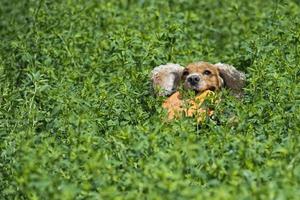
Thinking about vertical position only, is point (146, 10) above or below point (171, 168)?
below

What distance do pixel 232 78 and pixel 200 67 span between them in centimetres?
29

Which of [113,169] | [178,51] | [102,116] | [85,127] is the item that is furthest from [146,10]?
[113,169]

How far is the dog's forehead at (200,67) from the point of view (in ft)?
26.3

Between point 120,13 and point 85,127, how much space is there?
13.8ft

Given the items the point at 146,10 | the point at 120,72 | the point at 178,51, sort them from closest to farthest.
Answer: the point at 120,72, the point at 178,51, the point at 146,10

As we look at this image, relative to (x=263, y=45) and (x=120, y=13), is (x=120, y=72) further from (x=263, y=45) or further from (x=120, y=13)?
(x=120, y=13)

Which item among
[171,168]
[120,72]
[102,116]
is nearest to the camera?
[171,168]

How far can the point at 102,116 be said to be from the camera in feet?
23.0

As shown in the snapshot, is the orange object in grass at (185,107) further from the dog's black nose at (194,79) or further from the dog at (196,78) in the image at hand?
the dog's black nose at (194,79)

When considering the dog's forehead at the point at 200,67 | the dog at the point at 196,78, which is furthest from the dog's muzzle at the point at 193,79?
the dog's forehead at the point at 200,67

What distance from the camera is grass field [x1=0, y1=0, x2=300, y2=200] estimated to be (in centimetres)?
539

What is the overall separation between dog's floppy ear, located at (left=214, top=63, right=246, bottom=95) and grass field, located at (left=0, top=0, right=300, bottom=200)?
104 millimetres

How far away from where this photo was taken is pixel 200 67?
316 inches

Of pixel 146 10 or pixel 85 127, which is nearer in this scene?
pixel 85 127
